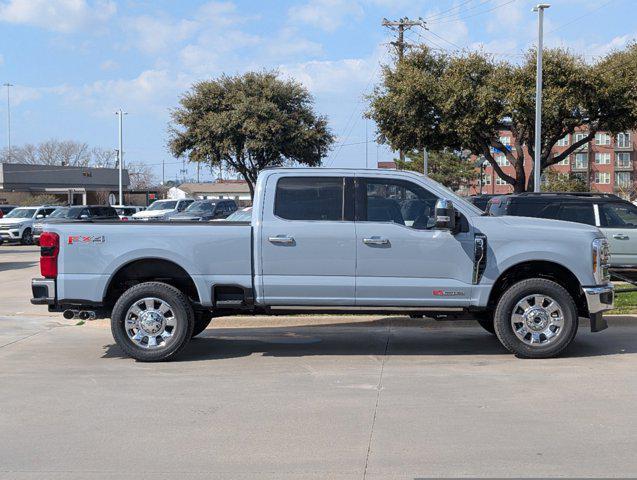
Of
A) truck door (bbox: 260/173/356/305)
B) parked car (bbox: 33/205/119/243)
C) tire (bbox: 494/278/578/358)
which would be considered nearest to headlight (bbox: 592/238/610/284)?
tire (bbox: 494/278/578/358)

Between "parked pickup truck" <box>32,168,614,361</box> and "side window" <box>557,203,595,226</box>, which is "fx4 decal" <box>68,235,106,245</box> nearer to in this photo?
"parked pickup truck" <box>32,168,614,361</box>

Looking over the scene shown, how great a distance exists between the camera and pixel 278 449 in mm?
5461

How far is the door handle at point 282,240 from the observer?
812 cm

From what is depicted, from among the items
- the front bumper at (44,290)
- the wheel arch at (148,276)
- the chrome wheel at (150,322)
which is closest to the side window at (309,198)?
the wheel arch at (148,276)

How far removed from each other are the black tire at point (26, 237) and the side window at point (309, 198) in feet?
87.9

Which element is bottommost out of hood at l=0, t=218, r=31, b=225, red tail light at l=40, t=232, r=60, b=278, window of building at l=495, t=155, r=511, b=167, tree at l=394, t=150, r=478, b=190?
red tail light at l=40, t=232, r=60, b=278

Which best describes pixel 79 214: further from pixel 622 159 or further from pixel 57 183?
pixel 622 159

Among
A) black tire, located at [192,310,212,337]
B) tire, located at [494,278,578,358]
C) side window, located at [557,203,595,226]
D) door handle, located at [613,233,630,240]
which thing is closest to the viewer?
tire, located at [494,278,578,358]

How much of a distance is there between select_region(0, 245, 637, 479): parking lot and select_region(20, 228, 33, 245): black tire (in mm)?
23663

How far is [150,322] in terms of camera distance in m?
8.25

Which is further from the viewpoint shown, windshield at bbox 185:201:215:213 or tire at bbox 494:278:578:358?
windshield at bbox 185:201:215:213

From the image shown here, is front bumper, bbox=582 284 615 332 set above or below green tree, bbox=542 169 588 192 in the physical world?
below

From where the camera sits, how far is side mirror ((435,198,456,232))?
7848 millimetres

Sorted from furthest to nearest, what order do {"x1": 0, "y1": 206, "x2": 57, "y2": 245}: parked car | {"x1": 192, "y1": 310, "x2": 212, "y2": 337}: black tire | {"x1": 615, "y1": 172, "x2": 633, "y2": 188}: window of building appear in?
{"x1": 615, "y1": 172, "x2": 633, "y2": 188}: window of building → {"x1": 0, "y1": 206, "x2": 57, "y2": 245}: parked car → {"x1": 192, "y1": 310, "x2": 212, "y2": 337}: black tire
